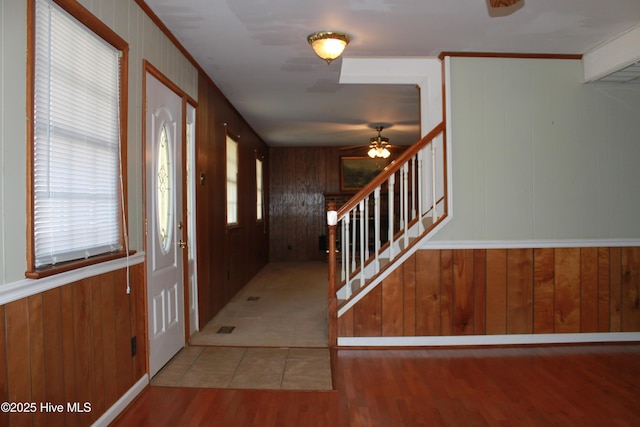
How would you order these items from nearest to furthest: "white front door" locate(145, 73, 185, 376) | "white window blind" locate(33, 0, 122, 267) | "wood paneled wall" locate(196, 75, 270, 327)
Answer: "white window blind" locate(33, 0, 122, 267), "white front door" locate(145, 73, 185, 376), "wood paneled wall" locate(196, 75, 270, 327)

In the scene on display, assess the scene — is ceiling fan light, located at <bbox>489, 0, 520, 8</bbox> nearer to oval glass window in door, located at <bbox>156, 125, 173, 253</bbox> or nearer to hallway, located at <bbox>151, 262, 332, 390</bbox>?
oval glass window in door, located at <bbox>156, 125, 173, 253</bbox>

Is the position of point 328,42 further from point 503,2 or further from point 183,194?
point 183,194

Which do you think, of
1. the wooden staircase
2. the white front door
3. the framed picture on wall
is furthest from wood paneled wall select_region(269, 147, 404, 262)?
the white front door

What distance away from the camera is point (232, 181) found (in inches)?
245

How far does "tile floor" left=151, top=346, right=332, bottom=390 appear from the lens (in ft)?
10.0

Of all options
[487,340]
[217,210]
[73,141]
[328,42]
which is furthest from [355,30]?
[487,340]

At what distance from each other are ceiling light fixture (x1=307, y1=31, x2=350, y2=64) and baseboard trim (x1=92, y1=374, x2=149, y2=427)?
2648 mm

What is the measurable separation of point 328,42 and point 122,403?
281 cm

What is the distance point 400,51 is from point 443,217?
1499 mm

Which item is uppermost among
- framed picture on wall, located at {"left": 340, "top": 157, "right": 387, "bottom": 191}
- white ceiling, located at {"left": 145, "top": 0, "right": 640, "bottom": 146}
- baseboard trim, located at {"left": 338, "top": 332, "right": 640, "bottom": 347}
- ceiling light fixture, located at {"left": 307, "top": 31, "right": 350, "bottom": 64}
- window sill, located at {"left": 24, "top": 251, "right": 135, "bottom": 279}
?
white ceiling, located at {"left": 145, "top": 0, "right": 640, "bottom": 146}

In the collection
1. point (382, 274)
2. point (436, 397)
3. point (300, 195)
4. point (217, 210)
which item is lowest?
point (436, 397)

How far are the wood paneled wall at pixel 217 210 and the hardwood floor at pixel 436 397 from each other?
1.67 m

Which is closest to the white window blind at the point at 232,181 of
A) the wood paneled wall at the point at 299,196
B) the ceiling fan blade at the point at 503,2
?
the wood paneled wall at the point at 299,196

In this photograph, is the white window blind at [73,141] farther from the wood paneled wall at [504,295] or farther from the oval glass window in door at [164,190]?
the wood paneled wall at [504,295]
